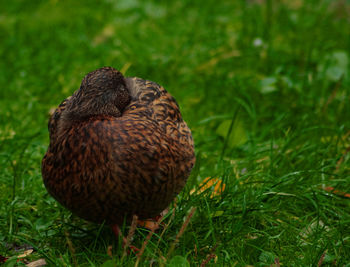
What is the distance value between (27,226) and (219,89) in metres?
2.25

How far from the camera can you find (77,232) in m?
3.04

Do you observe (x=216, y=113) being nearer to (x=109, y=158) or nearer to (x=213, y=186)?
(x=213, y=186)

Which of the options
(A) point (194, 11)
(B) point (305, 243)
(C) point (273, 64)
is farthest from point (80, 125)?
(A) point (194, 11)

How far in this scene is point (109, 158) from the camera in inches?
99.6

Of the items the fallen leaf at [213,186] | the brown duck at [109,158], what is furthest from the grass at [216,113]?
the brown duck at [109,158]

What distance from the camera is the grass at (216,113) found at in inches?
112

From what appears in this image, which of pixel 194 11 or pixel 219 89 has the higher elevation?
pixel 194 11

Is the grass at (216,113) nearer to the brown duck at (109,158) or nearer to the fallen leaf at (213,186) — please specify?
the fallen leaf at (213,186)

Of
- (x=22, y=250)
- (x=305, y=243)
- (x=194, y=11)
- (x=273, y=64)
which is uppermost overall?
(x=194, y=11)

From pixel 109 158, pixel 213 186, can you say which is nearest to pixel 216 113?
pixel 213 186

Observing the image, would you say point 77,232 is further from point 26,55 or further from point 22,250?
point 26,55

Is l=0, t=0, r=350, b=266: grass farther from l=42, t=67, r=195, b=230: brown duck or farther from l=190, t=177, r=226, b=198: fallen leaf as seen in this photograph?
l=42, t=67, r=195, b=230: brown duck

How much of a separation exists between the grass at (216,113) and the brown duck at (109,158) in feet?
0.75

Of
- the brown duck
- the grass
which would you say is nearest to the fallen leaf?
the grass
